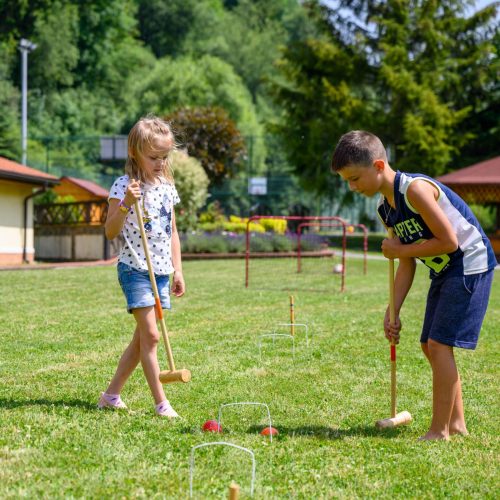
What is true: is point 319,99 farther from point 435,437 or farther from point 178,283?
point 435,437

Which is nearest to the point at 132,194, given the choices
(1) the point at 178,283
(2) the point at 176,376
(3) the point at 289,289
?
(1) the point at 178,283

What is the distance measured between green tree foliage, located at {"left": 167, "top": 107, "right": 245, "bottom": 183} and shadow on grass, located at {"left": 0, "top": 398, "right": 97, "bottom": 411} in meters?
28.3

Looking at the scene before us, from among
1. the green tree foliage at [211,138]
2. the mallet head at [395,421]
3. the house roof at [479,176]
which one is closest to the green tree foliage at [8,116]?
the green tree foliage at [211,138]

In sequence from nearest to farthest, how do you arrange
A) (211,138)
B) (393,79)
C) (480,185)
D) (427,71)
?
(480,185) < (393,79) < (427,71) < (211,138)

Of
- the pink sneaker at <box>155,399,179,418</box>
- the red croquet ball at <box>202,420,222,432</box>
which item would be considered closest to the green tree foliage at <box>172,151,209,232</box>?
the pink sneaker at <box>155,399,179,418</box>

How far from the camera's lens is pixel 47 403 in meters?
4.75

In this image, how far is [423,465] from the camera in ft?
11.9

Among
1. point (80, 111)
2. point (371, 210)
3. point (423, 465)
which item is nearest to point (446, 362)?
point (423, 465)

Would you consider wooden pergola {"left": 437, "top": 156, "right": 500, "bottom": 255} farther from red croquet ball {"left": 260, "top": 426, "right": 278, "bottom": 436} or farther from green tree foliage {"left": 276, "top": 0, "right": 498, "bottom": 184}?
red croquet ball {"left": 260, "top": 426, "right": 278, "bottom": 436}

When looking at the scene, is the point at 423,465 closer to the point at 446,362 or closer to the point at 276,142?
the point at 446,362

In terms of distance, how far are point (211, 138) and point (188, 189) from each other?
7359 millimetres

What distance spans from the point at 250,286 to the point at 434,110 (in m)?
18.4

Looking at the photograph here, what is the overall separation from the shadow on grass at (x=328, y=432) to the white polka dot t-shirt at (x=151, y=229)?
1.12 meters

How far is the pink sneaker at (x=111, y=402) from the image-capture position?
184 inches
